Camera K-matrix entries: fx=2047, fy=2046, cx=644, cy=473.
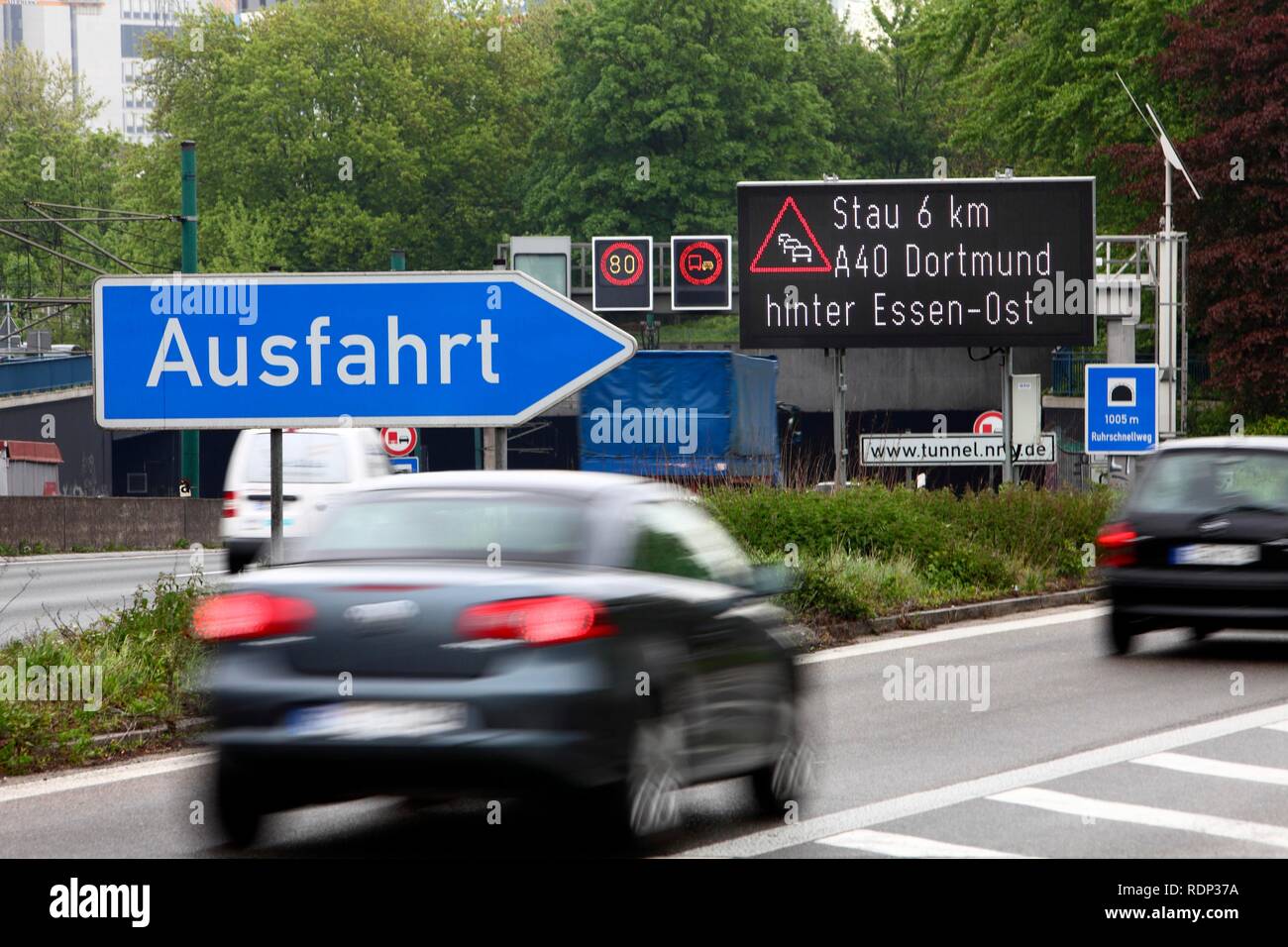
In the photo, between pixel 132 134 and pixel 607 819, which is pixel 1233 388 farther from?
pixel 132 134

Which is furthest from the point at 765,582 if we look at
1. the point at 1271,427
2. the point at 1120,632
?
the point at 1271,427

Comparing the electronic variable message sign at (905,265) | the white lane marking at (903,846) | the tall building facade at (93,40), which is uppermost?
the tall building facade at (93,40)

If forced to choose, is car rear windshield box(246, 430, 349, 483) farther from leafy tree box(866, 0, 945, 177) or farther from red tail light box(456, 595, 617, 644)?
leafy tree box(866, 0, 945, 177)

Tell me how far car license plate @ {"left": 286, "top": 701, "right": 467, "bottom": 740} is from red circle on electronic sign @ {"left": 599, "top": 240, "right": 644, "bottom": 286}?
4422 cm

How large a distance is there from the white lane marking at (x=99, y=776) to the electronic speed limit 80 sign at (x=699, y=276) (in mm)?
41366

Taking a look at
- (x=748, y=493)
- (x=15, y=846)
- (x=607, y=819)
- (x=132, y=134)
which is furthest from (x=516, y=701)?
(x=132, y=134)

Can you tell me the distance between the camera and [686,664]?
325 inches

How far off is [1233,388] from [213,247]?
3846 cm

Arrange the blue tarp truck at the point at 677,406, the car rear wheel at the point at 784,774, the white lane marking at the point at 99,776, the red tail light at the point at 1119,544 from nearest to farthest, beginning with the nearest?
the car rear wheel at the point at 784,774, the white lane marking at the point at 99,776, the red tail light at the point at 1119,544, the blue tarp truck at the point at 677,406

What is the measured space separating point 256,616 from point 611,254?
44.1 metres

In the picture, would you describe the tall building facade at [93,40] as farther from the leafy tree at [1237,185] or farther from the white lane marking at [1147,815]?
the white lane marking at [1147,815]

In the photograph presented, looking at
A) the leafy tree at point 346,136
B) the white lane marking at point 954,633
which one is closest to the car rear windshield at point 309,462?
the white lane marking at point 954,633

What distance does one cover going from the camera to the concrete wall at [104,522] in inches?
1393

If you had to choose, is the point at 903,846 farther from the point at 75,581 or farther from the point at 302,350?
the point at 75,581
